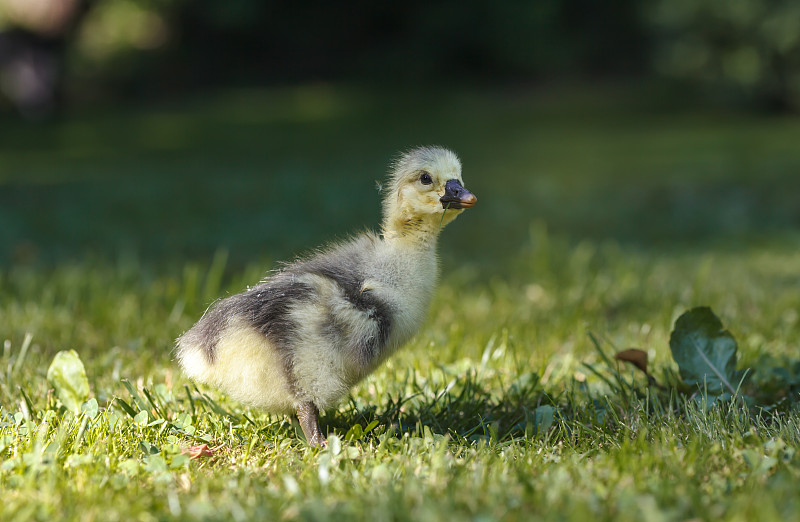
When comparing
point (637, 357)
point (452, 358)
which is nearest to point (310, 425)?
point (452, 358)

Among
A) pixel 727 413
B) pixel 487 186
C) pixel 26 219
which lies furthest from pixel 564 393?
pixel 487 186

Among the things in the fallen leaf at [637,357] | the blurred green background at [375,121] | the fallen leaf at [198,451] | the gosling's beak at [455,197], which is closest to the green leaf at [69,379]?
the fallen leaf at [198,451]

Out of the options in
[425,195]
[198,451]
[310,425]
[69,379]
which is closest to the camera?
[198,451]

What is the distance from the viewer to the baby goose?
2754mm

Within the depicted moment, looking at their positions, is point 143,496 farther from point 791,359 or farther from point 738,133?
point 738,133

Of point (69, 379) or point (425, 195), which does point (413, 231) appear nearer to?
point (425, 195)

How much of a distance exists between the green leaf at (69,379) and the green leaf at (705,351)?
7.07ft

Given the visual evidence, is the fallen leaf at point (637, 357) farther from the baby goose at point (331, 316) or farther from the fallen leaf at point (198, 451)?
the fallen leaf at point (198, 451)

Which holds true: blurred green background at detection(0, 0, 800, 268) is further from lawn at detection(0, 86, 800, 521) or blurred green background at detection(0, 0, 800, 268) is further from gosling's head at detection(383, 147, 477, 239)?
gosling's head at detection(383, 147, 477, 239)

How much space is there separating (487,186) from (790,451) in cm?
880

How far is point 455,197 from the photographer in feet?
9.46

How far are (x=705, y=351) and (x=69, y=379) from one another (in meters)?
2.32

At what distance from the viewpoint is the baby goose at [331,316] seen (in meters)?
2.75

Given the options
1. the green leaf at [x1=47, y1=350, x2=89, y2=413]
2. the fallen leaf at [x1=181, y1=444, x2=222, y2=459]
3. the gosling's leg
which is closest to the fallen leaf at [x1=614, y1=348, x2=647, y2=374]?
the gosling's leg
